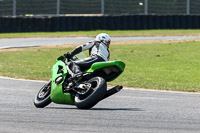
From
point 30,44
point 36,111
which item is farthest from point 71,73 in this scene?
point 30,44

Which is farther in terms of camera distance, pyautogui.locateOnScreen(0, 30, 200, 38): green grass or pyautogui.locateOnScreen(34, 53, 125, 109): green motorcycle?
pyautogui.locateOnScreen(0, 30, 200, 38): green grass

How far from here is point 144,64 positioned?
1759cm

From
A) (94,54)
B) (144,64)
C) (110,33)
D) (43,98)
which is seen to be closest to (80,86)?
(94,54)

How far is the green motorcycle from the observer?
328 inches

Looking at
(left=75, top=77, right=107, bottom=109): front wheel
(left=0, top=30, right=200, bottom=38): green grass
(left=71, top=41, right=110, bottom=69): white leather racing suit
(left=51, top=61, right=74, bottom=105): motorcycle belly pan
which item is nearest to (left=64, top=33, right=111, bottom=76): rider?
(left=71, top=41, right=110, bottom=69): white leather racing suit

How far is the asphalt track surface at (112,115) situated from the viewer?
22.8 ft

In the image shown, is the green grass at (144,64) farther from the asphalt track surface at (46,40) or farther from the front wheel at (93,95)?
the front wheel at (93,95)

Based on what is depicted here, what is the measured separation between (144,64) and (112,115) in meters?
9.63

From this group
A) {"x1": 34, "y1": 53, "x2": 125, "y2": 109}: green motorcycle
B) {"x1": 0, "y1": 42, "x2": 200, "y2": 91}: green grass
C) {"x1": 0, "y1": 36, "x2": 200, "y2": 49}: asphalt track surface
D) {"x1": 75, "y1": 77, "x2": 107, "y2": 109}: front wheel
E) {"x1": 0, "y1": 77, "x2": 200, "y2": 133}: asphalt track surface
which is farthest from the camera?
{"x1": 0, "y1": 36, "x2": 200, "y2": 49}: asphalt track surface

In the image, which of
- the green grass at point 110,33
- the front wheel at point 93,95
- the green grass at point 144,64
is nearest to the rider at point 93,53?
the front wheel at point 93,95

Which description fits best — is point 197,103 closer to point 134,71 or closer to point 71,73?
point 71,73

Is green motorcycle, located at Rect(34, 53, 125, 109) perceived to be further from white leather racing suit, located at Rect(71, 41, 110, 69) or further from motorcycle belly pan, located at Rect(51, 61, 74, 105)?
white leather racing suit, located at Rect(71, 41, 110, 69)

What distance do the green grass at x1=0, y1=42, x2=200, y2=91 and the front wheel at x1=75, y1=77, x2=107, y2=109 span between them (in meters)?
4.13

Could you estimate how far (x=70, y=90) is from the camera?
884 cm
